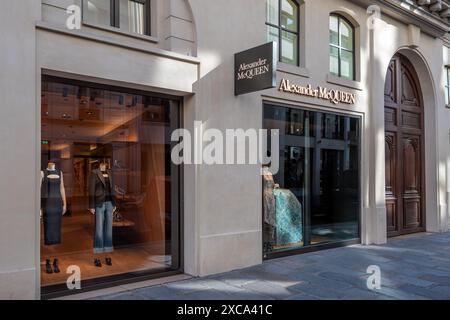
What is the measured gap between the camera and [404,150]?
438 inches

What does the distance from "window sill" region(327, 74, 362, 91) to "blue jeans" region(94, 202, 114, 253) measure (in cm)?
512

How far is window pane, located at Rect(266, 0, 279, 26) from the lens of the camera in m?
7.83

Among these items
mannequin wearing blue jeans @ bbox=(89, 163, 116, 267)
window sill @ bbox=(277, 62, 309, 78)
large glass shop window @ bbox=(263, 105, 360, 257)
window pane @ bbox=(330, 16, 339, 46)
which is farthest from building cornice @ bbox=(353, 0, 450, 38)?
mannequin wearing blue jeans @ bbox=(89, 163, 116, 267)

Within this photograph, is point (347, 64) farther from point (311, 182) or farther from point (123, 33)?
point (123, 33)

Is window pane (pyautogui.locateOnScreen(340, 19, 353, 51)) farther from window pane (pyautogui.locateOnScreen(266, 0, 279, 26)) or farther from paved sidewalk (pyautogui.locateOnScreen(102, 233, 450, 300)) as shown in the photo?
paved sidewalk (pyautogui.locateOnScreen(102, 233, 450, 300))

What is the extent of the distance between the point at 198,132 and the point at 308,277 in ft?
9.24

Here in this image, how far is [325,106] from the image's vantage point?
853 cm

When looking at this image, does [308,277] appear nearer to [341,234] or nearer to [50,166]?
[341,234]

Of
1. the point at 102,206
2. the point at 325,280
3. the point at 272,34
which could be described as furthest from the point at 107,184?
the point at 272,34

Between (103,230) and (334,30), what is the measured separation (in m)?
6.35

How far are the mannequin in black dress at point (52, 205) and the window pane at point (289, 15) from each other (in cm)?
504
